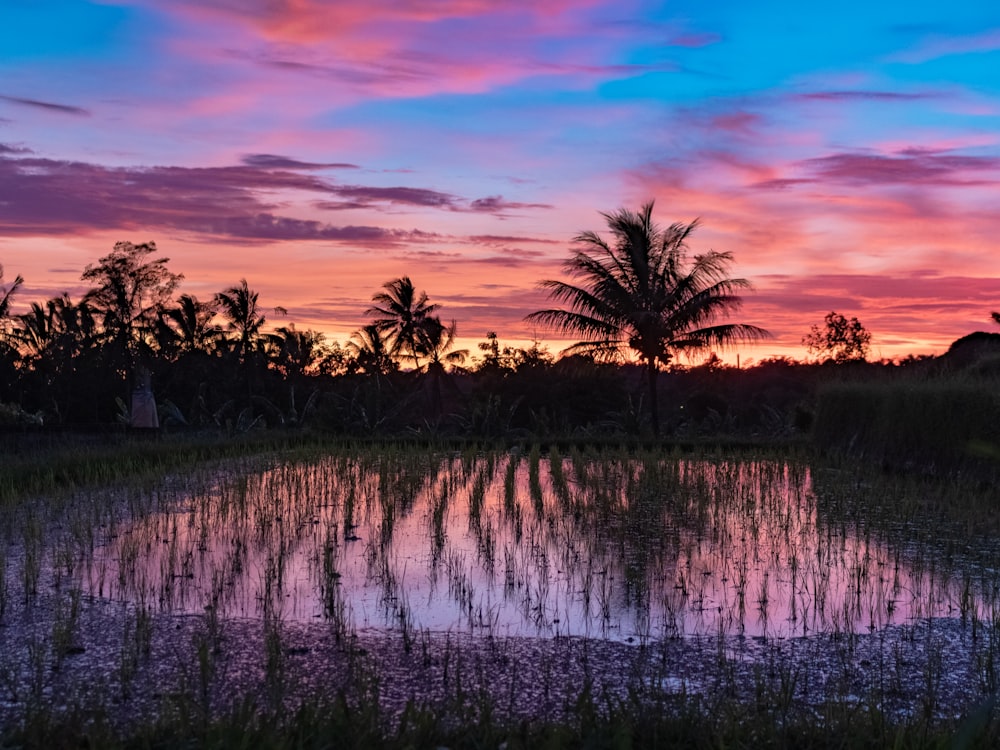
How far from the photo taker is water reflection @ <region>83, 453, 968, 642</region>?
6.38 metres

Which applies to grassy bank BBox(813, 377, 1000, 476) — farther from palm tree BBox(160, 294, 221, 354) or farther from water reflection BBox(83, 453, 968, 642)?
palm tree BBox(160, 294, 221, 354)

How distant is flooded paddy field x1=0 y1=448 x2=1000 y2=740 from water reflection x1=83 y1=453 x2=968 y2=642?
34mm

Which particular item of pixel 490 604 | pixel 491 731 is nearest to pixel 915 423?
pixel 490 604

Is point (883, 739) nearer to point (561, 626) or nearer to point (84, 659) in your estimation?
point (561, 626)

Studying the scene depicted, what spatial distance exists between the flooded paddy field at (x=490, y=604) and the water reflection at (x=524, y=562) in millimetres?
34

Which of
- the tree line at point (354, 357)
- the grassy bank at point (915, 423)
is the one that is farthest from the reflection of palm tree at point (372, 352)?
the grassy bank at point (915, 423)

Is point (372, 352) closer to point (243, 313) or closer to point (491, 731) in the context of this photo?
point (243, 313)

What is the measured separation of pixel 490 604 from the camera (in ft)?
21.8

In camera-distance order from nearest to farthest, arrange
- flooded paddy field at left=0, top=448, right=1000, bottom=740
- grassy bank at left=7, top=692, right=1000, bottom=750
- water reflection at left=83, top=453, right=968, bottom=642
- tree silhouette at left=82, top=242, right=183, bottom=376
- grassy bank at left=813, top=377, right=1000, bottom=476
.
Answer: grassy bank at left=7, top=692, right=1000, bottom=750, flooded paddy field at left=0, top=448, right=1000, bottom=740, water reflection at left=83, top=453, right=968, bottom=642, grassy bank at left=813, top=377, right=1000, bottom=476, tree silhouette at left=82, top=242, right=183, bottom=376

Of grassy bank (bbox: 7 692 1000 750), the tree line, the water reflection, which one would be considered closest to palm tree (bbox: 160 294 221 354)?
the tree line

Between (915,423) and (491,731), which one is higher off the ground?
(915,423)

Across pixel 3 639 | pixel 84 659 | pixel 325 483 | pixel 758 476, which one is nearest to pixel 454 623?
pixel 84 659

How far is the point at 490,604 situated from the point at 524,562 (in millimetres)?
1466

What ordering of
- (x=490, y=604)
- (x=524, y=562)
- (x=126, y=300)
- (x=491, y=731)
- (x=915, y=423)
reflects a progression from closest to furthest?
(x=491, y=731)
(x=490, y=604)
(x=524, y=562)
(x=915, y=423)
(x=126, y=300)
